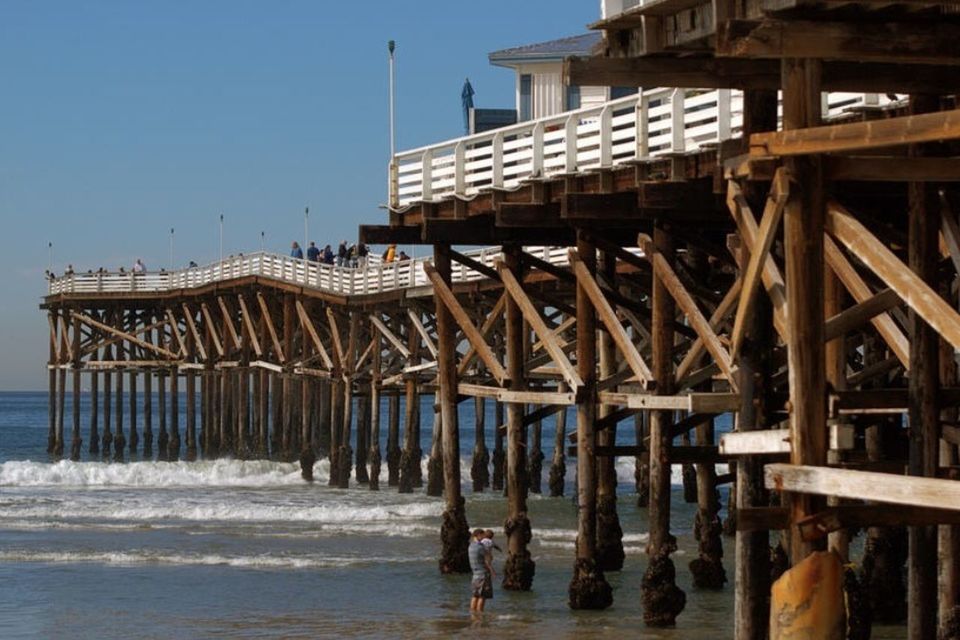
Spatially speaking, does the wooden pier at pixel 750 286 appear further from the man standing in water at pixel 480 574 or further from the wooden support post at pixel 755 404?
the man standing in water at pixel 480 574

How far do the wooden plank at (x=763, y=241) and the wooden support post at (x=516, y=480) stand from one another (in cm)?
973

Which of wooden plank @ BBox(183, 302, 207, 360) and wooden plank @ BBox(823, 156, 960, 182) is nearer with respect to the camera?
wooden plank @ BBox(823, 156, 960, 182)

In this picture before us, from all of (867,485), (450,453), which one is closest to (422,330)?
(450,453)

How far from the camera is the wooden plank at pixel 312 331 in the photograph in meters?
43.0

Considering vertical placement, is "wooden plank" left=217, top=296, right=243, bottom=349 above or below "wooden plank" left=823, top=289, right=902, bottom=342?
above

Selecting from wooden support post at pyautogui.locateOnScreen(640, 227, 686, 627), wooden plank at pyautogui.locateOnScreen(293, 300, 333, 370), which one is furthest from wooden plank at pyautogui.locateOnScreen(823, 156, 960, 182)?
wooden plank at pyautogui.locateOnScreen(293, 300, 333, 370)

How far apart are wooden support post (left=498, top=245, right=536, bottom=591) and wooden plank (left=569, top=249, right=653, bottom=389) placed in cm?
190

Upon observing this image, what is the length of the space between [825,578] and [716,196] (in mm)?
8466

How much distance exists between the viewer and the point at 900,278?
992 centimetres

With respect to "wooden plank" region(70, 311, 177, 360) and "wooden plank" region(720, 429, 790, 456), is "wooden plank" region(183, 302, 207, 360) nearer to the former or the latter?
"wooden plank" region(70, 311, 177, 360)

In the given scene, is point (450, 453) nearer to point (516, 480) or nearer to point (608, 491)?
point (608, 491)

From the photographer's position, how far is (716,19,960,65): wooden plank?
34.4ft

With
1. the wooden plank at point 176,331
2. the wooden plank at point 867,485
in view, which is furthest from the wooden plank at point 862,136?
the wooden plank at point 176,331

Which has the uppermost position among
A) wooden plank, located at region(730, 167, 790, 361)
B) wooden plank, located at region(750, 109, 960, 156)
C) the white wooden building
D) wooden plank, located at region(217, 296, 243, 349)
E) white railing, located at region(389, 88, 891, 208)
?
the white wooden building
